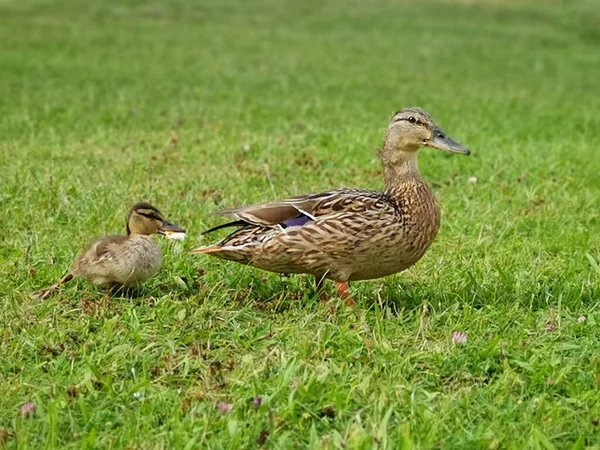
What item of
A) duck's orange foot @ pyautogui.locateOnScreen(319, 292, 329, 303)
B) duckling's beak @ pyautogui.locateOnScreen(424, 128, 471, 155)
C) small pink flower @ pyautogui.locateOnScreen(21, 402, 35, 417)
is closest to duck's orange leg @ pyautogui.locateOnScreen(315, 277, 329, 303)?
duck's orange foot @ pyautogui.locateOnScreen(319, 292, 329, 303)

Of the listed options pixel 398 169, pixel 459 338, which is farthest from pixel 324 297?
pixel 459 338

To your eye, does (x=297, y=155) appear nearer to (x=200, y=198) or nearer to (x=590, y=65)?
(x=200, y=198)

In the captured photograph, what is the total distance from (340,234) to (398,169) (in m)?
0.65

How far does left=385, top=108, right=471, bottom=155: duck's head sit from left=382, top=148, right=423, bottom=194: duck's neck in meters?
0.03

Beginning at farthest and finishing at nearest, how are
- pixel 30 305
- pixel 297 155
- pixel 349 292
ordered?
pixel 297 155 < pixel 349 292 < pixel 30 305

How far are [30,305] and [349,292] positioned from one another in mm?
1588

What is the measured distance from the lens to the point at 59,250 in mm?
5762

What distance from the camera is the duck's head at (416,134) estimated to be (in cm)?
540

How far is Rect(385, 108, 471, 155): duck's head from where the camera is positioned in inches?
213

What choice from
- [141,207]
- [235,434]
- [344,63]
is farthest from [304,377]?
[344,63]

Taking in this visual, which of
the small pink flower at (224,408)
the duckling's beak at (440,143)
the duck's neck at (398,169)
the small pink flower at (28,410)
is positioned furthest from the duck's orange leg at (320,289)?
the small pink flower at (28,410)

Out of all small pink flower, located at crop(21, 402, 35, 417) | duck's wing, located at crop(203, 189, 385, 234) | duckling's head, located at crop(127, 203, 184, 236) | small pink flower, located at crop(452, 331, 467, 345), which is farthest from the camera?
duckling's head, located at crop(127, 203, 184, 236)

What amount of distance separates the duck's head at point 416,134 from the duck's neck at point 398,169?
3 cm

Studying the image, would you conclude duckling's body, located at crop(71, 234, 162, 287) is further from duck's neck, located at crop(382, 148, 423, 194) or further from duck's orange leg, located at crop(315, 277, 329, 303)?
duck's neck, located at crop(382, 148, 423, 194)
